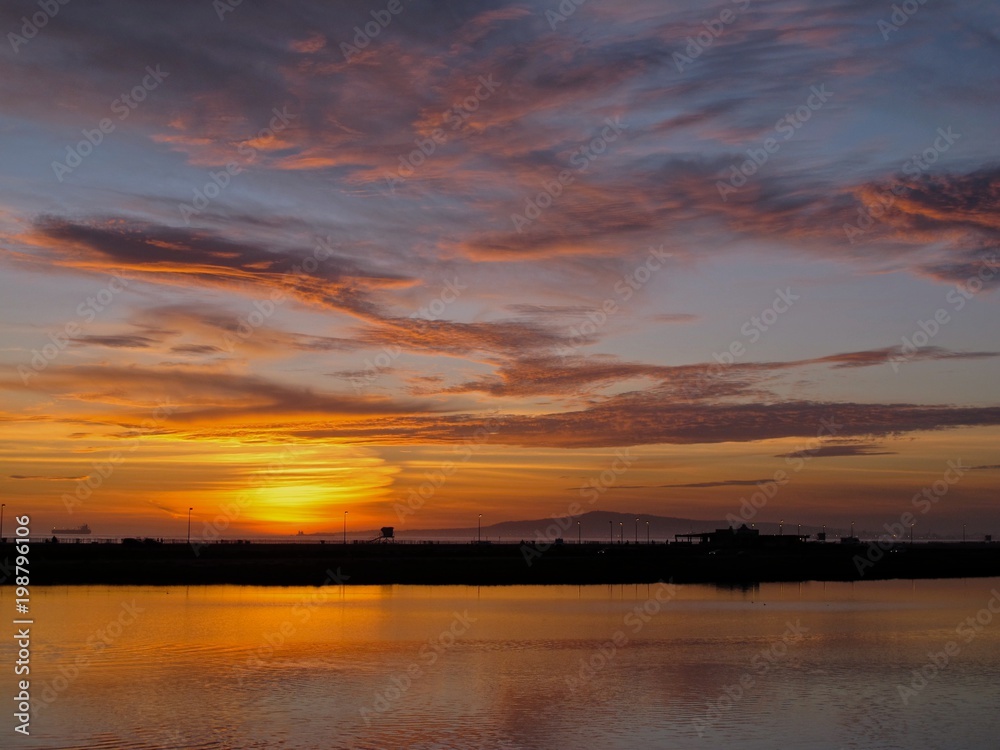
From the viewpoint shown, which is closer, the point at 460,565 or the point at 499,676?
the point at 499,676

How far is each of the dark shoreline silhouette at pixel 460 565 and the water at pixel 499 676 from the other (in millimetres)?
28148

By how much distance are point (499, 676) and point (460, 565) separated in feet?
268

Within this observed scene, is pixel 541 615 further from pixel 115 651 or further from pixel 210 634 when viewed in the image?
pixel 115 651

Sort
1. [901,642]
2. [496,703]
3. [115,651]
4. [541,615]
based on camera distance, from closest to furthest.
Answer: [496,703]
[115,651]
[901,642]
[541,615]

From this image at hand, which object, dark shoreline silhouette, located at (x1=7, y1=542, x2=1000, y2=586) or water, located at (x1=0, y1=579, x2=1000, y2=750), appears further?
dark shoreline silhouette, located at (x1=7, y1=542, x2=1000, y2=586)

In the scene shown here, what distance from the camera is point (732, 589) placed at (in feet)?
363

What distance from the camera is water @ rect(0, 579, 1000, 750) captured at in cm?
3791

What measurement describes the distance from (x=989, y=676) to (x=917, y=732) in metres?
15.6

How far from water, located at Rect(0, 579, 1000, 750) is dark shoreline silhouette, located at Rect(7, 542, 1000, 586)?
28.1m

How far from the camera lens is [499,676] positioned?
49812mm

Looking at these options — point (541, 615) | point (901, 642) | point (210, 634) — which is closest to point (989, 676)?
point (901, 642)

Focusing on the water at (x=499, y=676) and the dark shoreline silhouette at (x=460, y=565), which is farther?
the dark shoreline silhouette at (x=460, y=565)

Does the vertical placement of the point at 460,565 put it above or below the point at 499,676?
above

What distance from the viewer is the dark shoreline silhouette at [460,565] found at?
115812mm
